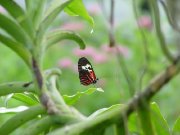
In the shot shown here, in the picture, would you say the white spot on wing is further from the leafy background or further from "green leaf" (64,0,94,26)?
the leafy background

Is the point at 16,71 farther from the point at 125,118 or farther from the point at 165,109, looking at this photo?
the point at 125,118

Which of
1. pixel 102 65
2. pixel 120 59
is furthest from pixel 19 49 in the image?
pixel 102 65

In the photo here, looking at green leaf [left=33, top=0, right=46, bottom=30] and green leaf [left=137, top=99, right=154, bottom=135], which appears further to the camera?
green leaf [left=33, top=0, right=46, bottom=30]

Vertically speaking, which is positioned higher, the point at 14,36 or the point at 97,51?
the point at 97,51

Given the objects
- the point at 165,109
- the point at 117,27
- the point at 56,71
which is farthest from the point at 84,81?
the point at 117,27

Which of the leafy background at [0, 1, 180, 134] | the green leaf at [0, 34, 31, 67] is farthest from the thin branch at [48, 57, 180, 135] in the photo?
the leafy background at [0, 1, 180, 134]

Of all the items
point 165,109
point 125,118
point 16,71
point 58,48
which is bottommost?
point 125,118
